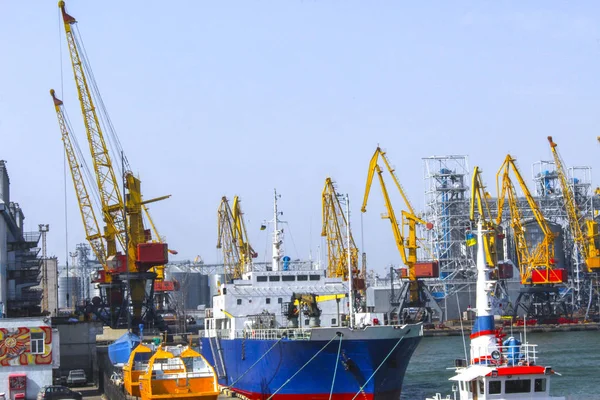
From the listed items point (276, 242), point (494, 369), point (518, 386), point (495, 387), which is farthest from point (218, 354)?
point (494, 369)

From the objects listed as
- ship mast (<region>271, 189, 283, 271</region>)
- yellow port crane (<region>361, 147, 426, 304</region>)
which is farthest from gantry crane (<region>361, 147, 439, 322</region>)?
ship mast (<region>271, 189, 283, 271</region>)

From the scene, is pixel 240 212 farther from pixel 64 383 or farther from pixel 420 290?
pixel 64 383

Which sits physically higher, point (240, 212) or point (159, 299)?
point (240, 212)

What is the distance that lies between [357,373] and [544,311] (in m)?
91.1

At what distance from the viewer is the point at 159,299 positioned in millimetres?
133625

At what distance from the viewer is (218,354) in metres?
57.2

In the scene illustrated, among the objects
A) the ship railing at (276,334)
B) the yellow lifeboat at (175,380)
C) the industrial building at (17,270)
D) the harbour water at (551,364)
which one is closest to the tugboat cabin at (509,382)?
the harbour water at (551,364)

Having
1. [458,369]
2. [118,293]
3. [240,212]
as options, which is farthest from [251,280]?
[240,212]

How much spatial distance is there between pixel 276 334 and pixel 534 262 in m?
82.9

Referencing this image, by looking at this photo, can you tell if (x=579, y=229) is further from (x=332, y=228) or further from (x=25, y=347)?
(x=25, y=347)

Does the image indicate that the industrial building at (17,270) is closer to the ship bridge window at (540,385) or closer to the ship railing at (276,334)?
the ship railing at (276,334)

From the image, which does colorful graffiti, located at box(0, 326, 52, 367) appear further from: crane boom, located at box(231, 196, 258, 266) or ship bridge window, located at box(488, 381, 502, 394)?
crane boom, located at box(231, 196, 258, 266)

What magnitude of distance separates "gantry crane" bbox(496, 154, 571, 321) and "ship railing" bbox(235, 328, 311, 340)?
75546 millimetres

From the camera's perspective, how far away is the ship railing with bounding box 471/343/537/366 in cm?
2788
